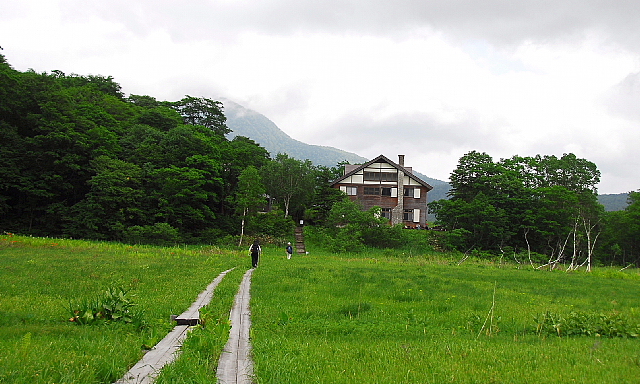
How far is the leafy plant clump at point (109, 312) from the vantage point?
834 centimetres

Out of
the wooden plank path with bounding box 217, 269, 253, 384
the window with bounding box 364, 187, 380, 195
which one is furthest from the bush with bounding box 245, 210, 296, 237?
the wooden plank path with bounding box 217, 269, 253, 384

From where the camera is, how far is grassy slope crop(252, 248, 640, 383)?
19.8 feet

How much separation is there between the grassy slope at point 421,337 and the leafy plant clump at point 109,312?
2.52 meters

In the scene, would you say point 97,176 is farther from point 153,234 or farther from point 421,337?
point 421,337

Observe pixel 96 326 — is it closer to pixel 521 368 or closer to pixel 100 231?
pixel 521 368

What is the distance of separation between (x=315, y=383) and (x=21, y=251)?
27.8m

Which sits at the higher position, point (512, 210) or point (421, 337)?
point (512, 210)

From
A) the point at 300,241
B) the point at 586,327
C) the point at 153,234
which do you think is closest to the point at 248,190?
the point at 300,241

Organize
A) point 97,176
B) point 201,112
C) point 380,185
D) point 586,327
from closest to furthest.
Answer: point 586,327 < point 97,176 < point 380,185 < point 201,112

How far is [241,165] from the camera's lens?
51656 millimetres

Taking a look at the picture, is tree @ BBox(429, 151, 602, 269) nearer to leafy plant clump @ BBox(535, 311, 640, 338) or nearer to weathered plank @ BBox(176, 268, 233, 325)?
leafy plant clump @ BBox(535, 311, 640, 338)

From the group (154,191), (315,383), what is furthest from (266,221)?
(315,383)

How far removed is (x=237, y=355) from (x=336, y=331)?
3.30 metres

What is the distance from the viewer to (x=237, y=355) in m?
6.44
